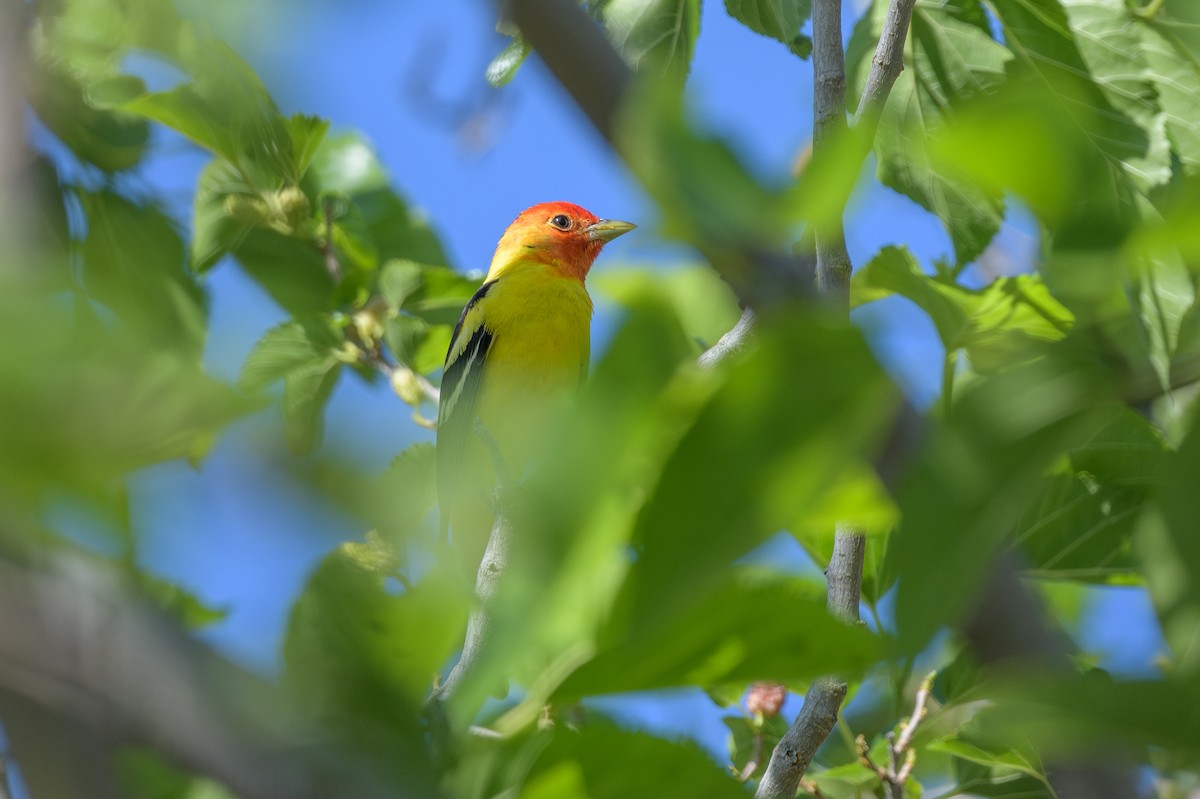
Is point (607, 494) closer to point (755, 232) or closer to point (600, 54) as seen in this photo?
point (755, 232)

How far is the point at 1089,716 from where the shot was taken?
1.94 feet

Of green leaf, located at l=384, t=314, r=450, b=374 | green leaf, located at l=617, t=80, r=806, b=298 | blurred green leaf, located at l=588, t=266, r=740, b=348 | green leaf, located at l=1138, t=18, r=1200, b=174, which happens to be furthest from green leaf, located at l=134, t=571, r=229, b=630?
green leaf, located at l=1138, t=18, r=1200, b=174

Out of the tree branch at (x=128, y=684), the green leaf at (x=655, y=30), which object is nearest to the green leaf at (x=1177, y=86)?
the green leaf at (x=655, y=30)

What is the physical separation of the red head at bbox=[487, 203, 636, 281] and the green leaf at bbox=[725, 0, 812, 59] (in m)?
3.53

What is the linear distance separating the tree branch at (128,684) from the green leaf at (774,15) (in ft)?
9.46

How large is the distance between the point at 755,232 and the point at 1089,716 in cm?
29

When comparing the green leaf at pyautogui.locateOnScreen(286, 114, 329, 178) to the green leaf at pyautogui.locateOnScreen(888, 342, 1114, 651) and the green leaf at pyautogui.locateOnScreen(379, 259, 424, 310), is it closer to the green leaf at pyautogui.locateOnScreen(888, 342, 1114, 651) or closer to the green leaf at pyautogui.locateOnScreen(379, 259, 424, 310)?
the green leaf at pyautogui.locateOnScreen(379, 259, 424, 310)

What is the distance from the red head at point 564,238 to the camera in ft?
22.7

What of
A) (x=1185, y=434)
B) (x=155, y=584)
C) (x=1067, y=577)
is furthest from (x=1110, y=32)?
(x=155, y=584)

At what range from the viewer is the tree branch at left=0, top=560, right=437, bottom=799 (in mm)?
467

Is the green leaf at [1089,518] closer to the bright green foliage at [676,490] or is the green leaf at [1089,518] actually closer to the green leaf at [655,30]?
the green leaf at [655,30]

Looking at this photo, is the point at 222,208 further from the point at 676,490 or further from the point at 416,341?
the point at 676,490

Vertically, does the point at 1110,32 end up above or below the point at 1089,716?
below

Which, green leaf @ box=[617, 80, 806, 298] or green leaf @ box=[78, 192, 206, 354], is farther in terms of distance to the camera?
green leaf @ box=[78, 192, 206, 354]
